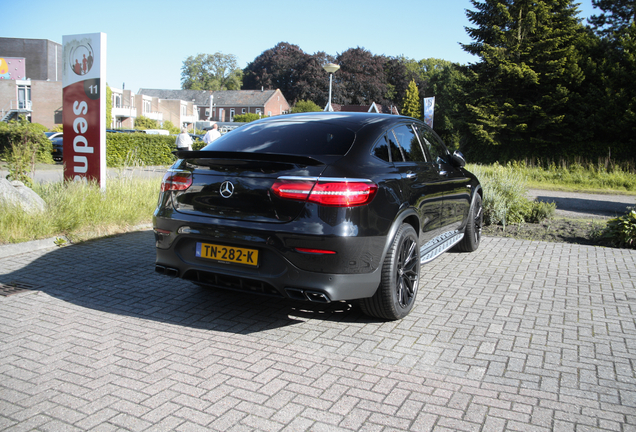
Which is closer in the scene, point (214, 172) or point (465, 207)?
point (214, 172)

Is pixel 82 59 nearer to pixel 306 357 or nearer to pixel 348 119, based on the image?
pixel 348 119

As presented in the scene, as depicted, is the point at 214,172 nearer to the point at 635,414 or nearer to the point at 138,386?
the point at 138,386

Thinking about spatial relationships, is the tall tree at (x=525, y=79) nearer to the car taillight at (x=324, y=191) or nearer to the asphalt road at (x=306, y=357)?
the asphalt road at (x=306, y=357)

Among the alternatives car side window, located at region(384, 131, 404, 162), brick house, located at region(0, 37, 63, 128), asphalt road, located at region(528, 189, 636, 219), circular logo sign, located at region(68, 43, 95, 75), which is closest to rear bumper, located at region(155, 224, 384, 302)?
car side window, located at region(384, 131, 404, 162)

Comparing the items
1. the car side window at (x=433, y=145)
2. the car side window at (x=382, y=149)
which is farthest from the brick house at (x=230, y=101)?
the car side window at (x=382, y=149)

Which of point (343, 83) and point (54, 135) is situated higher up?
point (343, 83)

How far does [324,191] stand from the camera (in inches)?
144

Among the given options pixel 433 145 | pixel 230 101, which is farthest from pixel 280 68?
pixel 433 145

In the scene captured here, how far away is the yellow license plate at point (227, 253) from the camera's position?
12.6 feet

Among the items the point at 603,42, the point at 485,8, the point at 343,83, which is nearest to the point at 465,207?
the point at 603,42

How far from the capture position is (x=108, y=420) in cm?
272

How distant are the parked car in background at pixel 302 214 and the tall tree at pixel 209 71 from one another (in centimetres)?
12312

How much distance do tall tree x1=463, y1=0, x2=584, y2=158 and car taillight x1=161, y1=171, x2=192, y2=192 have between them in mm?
30286

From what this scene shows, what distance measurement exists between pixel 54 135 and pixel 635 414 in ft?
96.4
